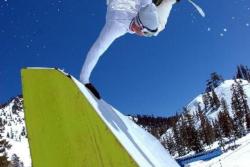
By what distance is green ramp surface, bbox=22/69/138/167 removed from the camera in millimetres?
2686

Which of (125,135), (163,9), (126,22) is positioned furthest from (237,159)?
(125,135)

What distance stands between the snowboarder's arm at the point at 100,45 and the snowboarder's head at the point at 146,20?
17 centimetres

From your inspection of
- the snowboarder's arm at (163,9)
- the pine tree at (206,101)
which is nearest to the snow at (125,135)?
the snowboarder's arm at (163,9)

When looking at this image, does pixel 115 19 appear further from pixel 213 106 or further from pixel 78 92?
pixel 213 106

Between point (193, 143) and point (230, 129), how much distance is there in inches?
436

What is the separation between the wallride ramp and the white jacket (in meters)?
0.96

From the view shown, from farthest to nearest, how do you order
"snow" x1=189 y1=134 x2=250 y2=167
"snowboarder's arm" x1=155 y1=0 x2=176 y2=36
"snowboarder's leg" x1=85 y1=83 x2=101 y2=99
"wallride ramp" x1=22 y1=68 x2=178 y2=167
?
1. "snow" x1=189 y1=134 x2=250 y2=167
2. "snowboarder's arm" x1=155 y1=0 x2=176 y2=36
3. "snowboarder's leg" x1=85 y1=83 x2=101 y2=99
4. "wallride ramp" x1=22 y1=68 x2=178 y2=167

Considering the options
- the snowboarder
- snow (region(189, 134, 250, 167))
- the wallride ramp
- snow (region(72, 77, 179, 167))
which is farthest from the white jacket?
snow (region(189, 134, 250, 167))

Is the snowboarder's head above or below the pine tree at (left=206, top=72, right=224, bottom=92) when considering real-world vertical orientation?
below

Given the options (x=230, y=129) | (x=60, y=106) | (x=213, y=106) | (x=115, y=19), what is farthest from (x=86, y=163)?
(x=213, y=106)

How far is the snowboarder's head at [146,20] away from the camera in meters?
3.89

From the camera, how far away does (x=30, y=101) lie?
9.52 ft

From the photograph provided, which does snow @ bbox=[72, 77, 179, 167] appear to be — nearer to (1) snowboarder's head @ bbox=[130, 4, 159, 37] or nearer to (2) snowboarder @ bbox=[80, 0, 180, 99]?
(2) snowboarder @ bbox=[80, 0, 180, 99]

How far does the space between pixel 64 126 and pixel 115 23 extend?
1504 mm
